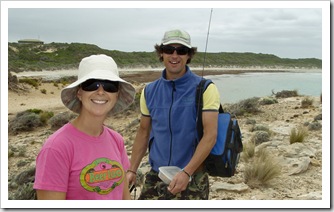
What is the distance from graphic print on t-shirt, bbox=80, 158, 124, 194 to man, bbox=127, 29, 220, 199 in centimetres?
60

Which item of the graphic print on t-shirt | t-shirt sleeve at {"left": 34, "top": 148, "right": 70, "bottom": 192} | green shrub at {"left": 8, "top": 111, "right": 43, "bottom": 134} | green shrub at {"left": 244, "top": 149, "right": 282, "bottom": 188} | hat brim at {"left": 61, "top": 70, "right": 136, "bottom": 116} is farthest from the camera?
green shrub at {"left": 8, "top": 111, "right": 43, "bottom": 134}

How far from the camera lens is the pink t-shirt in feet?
4.82

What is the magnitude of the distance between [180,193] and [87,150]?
38.9 inches

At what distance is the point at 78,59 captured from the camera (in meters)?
47.0

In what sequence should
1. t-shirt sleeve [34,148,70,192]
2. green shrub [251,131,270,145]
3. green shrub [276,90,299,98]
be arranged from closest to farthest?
1. t-shirt sleeve [34,148,70,192]
2. green shrub [251,131,270,145]
3. green shrub [276,90,299,98]

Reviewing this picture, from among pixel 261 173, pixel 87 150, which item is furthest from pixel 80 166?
pixel 261 173

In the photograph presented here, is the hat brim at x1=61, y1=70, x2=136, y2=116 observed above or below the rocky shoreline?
above

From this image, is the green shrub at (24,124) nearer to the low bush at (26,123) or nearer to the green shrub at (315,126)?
the low bush at (26,123)

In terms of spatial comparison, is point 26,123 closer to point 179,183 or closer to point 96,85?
point 179,183

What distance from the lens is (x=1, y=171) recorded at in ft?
8.14

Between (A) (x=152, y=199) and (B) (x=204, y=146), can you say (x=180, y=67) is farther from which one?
(A) (x=152, y=199)

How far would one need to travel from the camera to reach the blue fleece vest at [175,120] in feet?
Result: 7.59

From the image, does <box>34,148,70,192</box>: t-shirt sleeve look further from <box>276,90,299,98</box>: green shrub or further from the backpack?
<box>276,90,299,98</box>: green shrub

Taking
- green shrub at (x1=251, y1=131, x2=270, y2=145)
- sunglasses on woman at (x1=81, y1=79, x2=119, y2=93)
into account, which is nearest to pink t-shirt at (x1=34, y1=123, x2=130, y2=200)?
sunglasses on woman at (x1=81, y1=79, x2=119, y2=93)
